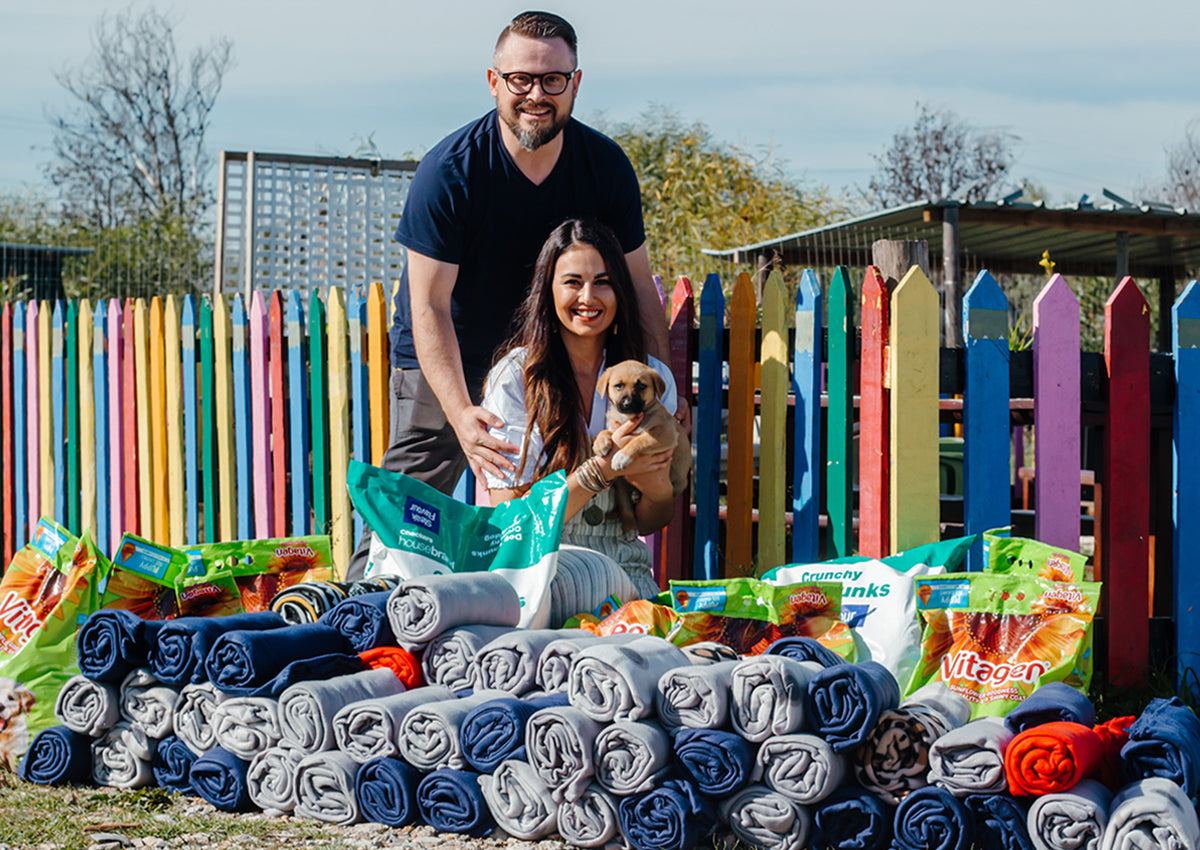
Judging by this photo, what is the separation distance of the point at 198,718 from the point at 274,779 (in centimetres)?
28

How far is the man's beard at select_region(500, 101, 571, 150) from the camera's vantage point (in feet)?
12.3

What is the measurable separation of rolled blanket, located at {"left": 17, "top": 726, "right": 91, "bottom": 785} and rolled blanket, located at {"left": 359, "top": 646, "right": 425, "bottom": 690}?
2.60 feet

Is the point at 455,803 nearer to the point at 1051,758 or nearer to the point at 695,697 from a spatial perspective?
the point at 695,697

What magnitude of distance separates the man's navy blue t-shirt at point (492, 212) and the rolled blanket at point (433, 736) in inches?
60.8

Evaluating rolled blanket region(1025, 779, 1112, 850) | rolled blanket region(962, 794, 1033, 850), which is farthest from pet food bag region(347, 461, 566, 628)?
rolled blanket region(1025, 779, 1112, 850)

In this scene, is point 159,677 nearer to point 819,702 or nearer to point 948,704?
point 819,702

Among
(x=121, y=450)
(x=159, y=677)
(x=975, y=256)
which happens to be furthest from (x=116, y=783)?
(x=975, y=256)

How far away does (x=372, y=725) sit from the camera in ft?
9.22

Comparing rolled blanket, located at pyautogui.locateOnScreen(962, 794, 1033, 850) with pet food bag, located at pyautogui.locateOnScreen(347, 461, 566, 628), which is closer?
rolled blanket, located at pyautogui.locateOnScreen(962, 794, 1033, 850)

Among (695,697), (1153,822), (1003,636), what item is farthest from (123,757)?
(1153,822)

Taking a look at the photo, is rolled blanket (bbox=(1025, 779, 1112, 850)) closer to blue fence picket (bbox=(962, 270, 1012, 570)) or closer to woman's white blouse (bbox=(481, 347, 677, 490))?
blue fence picket (bbox=(962, 270, 1012, 570))

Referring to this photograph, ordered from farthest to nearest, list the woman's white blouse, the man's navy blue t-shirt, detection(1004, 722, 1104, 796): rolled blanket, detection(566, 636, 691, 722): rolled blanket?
the man's navy blue t-shirt
the woman's white blouse
detection(566, 636, 691, 722): rolled blanket
detection(1004, 722, 1104, 796): rolled blanket

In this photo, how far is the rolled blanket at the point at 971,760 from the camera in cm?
235

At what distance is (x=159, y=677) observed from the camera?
9.93ft
